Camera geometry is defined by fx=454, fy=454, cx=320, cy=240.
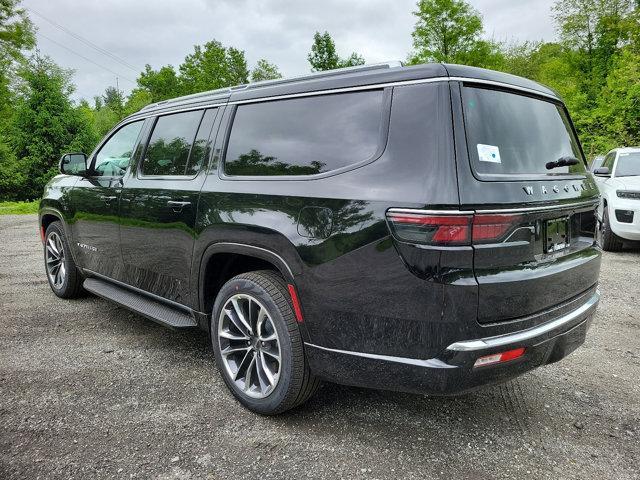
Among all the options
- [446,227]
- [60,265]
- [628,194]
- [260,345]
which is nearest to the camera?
[446,227]

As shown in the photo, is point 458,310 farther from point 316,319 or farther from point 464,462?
point 464,462

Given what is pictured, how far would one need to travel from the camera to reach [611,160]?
28.1 ft

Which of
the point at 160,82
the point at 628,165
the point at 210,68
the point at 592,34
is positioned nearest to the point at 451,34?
the point at 592,34

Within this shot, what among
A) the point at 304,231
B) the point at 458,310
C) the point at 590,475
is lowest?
the point at 590,475

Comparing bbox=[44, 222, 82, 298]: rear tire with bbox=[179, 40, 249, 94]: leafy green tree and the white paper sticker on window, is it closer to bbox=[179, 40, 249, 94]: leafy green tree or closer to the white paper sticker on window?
the white paper sticker on window

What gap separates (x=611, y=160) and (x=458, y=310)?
8.48 metres

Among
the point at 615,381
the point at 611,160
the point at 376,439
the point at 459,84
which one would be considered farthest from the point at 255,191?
the point at 611,160

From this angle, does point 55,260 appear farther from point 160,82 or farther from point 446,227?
point 160,82

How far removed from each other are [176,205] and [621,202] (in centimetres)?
693

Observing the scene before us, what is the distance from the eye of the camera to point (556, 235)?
228 centimetres

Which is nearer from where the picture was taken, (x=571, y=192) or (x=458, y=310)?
(x=458, y=310)

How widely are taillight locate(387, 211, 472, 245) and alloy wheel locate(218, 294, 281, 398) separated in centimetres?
100

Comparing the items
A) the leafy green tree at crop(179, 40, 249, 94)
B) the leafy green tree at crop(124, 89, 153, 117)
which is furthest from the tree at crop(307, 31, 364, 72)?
the leafy green tree at crop(124, 89, 153, 117)

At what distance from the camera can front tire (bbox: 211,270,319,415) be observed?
240 cm
